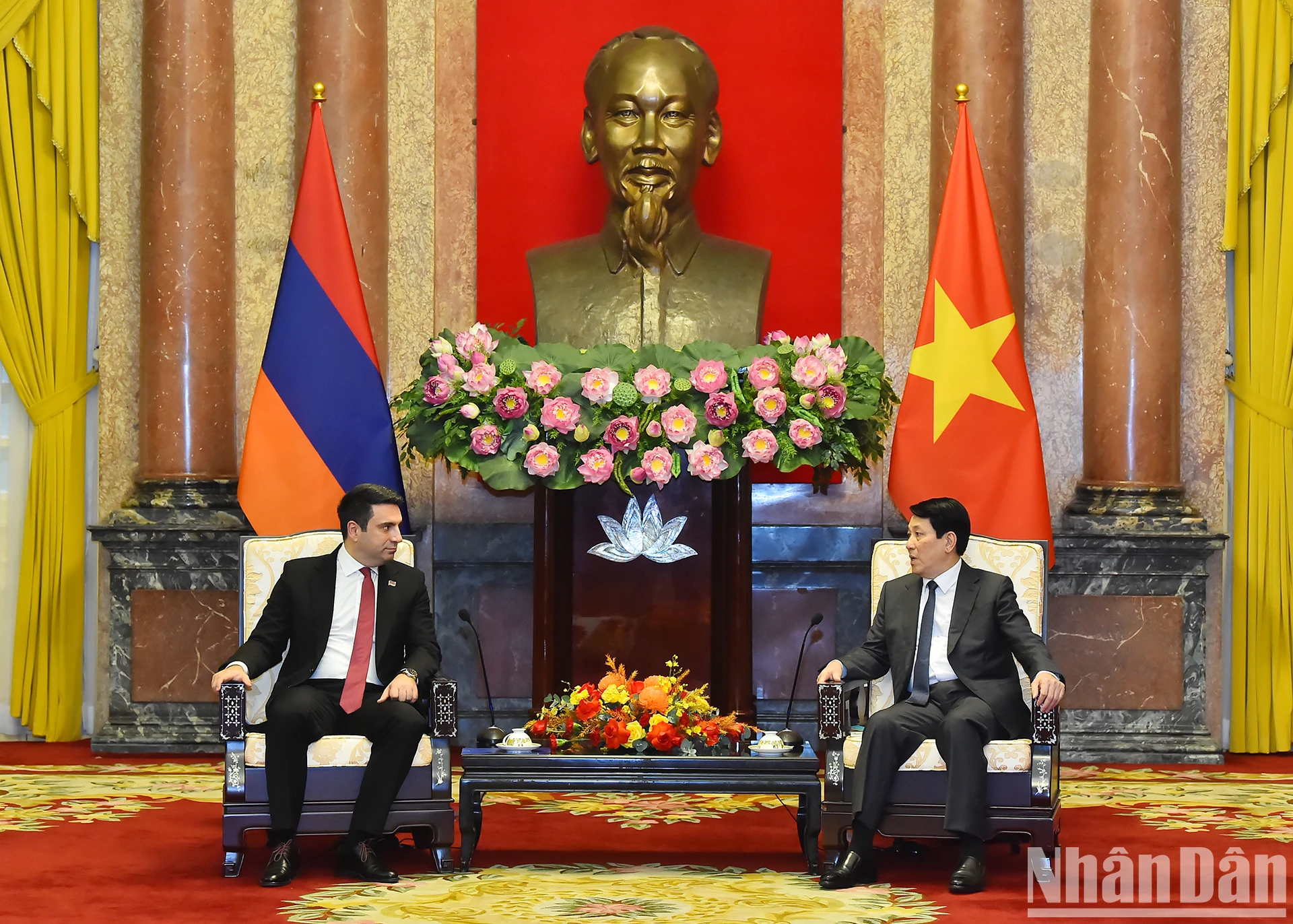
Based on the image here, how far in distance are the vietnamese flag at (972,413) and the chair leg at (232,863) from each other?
9.61 feet

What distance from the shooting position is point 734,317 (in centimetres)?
662

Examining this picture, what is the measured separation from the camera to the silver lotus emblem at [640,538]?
605 centimetres

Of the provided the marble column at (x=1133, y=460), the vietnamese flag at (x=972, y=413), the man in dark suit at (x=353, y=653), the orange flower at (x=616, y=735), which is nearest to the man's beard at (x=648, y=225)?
the vietnamese flag at (x=972, y=413)

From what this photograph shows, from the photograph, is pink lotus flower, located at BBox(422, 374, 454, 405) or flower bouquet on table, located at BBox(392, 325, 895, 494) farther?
pink lotus flower, located at BBox(422, 374, 454, 405)

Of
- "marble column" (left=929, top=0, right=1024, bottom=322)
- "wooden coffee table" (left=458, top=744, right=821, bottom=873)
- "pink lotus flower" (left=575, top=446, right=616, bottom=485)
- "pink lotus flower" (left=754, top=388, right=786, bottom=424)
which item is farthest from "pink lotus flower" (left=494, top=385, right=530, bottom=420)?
"marble column" (left=929, top=0, right=1024, bottom=322)

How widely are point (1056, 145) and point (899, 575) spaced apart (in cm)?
316

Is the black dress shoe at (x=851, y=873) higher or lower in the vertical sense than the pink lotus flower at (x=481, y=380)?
lower

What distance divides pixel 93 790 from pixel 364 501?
2.17 m

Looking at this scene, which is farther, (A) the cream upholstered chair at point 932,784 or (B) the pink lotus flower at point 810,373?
(B) the pink lotus flower at point 810,373

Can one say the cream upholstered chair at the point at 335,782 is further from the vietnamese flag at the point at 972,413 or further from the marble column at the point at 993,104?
the marble column at the point at 993,104

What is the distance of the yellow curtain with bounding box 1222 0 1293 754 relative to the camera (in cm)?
735

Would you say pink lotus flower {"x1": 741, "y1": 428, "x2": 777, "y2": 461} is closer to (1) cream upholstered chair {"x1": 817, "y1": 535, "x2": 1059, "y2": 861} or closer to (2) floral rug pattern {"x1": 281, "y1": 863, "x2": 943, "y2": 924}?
(1) cream upholstered chair {"x1": 817, "y1": 535, "x2": 1059, "y2": 861}

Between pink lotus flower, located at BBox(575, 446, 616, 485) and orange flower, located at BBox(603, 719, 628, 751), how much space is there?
96 centimetres

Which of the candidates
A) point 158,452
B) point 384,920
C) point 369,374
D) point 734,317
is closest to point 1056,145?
point 734,317
